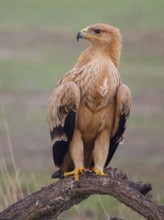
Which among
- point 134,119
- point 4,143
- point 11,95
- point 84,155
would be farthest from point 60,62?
point 84,155

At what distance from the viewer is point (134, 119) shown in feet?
73.2

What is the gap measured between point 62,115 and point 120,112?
52 cm

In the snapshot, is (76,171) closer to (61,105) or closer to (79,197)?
(79,197)

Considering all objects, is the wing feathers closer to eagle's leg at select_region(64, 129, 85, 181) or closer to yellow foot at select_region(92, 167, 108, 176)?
eagle's leg at select_region(64, 129, 85, 181)

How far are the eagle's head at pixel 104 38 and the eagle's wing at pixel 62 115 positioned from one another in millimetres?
562

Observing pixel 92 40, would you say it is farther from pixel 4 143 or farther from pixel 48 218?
pixel 4 143

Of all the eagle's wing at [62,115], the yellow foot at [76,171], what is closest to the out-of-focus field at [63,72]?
the eagle's wing at [62,115]

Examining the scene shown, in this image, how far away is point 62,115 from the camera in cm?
995

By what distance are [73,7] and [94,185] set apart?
32323 mm

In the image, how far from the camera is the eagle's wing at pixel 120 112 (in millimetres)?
9820

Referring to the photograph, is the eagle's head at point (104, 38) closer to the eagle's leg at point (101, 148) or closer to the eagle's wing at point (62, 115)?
the eagle's wing at point (62, 115)

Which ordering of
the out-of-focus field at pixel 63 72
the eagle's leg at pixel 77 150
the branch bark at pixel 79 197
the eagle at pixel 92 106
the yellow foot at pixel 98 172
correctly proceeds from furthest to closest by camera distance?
the out-of-focus field at pixel 63 72 < the eagle's leg at pixel 77 150 < the eagle at pixel 92 106 < the yellow foot at pixel 98 172 < the branch bark at pixel 79 197

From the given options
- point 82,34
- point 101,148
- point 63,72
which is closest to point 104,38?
point 82,34

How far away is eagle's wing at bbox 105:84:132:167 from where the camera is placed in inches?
387
